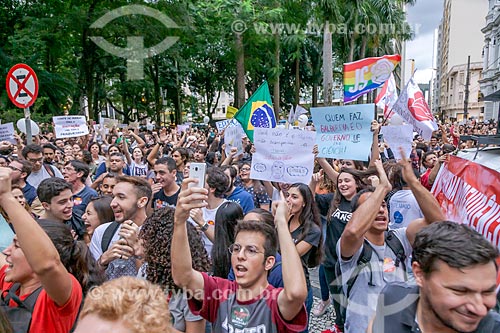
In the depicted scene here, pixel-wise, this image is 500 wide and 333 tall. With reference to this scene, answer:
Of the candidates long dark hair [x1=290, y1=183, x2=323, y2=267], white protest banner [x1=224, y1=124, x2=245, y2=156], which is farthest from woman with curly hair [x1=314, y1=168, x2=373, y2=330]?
white protest banner [x1=224, y1=124, x2=245, y2=156]

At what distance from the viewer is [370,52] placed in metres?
37.3

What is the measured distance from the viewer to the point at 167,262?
8.65 feet

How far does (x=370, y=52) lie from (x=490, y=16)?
29.5 meters

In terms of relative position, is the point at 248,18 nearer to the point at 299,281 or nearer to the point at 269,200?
the point at 269,200

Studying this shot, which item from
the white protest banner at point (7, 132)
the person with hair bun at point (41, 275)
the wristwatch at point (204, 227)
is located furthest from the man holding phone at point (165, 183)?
the white protest banner at point (7, 132)

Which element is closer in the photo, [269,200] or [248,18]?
[269,200]

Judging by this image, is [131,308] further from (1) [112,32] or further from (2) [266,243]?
(1) [112,32]

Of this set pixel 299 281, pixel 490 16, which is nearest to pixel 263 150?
pixel 299 281

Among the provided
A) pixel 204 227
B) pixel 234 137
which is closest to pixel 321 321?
pixel 204 227

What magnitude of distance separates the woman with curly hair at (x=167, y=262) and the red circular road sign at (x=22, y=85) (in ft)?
16.1

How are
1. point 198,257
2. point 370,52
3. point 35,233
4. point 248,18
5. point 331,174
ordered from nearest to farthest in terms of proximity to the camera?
point 35,233 → point 198,257 → point 331,174 → point 248,18 → point 370,52

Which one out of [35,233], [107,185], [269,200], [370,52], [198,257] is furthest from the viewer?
[370,52]

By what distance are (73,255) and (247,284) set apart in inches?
40.4

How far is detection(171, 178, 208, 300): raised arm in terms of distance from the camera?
2283 mm
